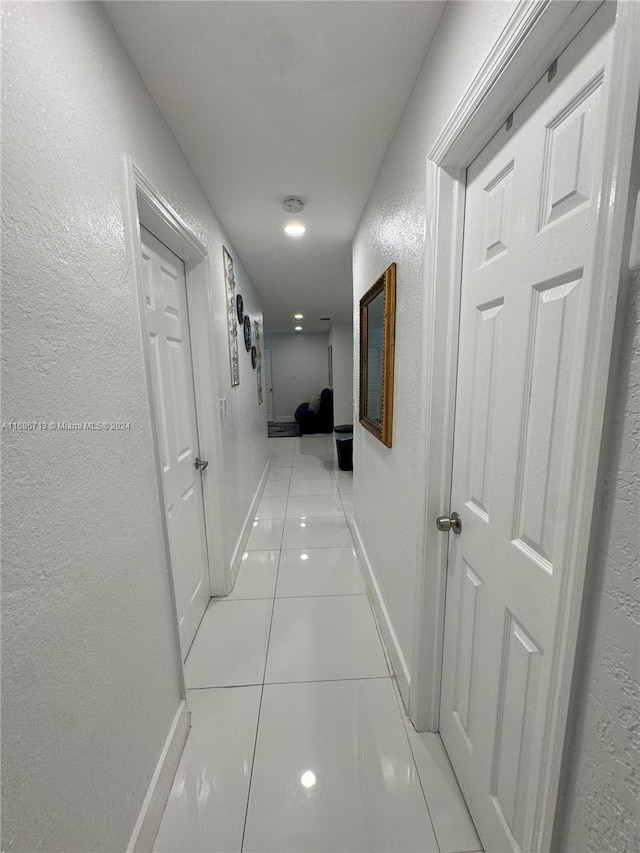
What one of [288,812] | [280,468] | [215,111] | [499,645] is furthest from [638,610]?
[280,468]

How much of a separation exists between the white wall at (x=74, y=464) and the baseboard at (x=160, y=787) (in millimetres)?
41

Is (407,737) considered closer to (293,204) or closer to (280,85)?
(280,85)

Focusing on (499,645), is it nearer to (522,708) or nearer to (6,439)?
(522,708)

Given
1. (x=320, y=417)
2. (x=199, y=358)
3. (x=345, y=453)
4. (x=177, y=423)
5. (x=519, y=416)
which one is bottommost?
(x=345, y=453)

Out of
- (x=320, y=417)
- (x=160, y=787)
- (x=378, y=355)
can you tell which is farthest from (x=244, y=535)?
(x=320, y=417)

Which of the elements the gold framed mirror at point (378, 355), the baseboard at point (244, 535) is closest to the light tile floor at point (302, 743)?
the baseboard at point (244, 535)

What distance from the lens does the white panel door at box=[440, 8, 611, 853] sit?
24.2 inches

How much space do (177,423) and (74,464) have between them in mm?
930

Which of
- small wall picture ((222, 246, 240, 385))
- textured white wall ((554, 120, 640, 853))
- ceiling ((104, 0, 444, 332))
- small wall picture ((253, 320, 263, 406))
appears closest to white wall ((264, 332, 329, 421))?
small wall picture ((253, 320, 263, 406))

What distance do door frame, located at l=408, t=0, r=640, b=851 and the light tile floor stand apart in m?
0.21

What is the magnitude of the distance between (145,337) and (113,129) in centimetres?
59

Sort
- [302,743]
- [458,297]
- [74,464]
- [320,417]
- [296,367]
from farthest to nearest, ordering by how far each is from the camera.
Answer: [296,367] < [320,417] < [302,743] < [458,297] < [74,464]

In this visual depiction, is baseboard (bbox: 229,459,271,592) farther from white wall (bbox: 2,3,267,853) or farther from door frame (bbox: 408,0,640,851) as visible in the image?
door frame (bbox: 408,0,640,851)

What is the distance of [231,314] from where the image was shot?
99.9 inches
